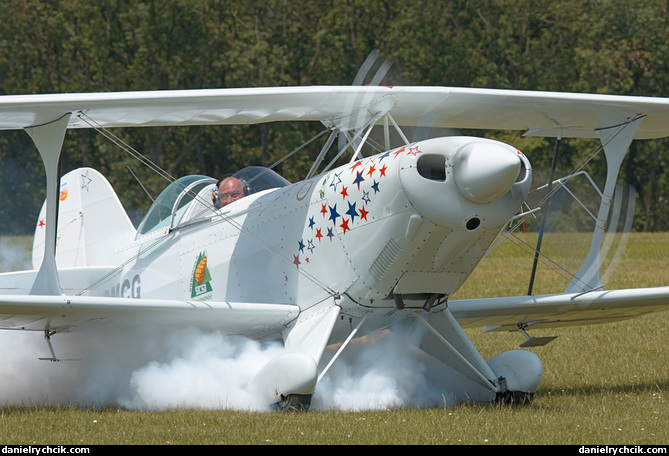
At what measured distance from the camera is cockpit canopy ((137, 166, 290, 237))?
9.42m

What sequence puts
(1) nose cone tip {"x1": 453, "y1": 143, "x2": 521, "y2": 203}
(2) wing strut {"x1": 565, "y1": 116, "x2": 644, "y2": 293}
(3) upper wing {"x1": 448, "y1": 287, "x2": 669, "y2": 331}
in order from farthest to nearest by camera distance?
(2) wing strut {"x1": 565, "y1": 116, "x2": 644, "y2": 293} → (3) upper wing {"x1": 448, "y1": 287, "x2": 669, "y2": 331} → (1) nose cone tip {"x1": 453, "y1": 143, "x2": 521, "y2": 203}

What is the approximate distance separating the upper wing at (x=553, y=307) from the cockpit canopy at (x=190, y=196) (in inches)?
82.7

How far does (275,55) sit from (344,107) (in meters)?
33.3

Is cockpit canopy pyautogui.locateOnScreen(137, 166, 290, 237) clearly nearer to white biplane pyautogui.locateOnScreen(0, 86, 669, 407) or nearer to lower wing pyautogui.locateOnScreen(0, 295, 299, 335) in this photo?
white biplane pyautogui.locateOnScreen(0, 86, 669, 407)

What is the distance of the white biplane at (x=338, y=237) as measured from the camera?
24.0 ft

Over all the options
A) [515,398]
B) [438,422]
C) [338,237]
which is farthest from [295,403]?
[515,398]

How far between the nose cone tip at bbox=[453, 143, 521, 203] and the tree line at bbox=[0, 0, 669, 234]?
105ft

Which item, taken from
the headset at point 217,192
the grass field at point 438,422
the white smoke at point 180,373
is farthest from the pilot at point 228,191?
the grass field at point 438,422

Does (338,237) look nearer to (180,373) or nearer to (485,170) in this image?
(485,170)

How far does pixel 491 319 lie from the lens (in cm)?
975

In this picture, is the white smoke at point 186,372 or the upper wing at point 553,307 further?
the upper wing at point 553,307

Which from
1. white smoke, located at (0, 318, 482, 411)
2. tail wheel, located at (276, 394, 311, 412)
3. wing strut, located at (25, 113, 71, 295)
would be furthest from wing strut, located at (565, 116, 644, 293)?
wing strut, located at (25, 113, 71, 295)

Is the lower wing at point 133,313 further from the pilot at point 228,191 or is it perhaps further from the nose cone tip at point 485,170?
the nose cone tip at point 485,170

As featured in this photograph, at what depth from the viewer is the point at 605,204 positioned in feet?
31.5
